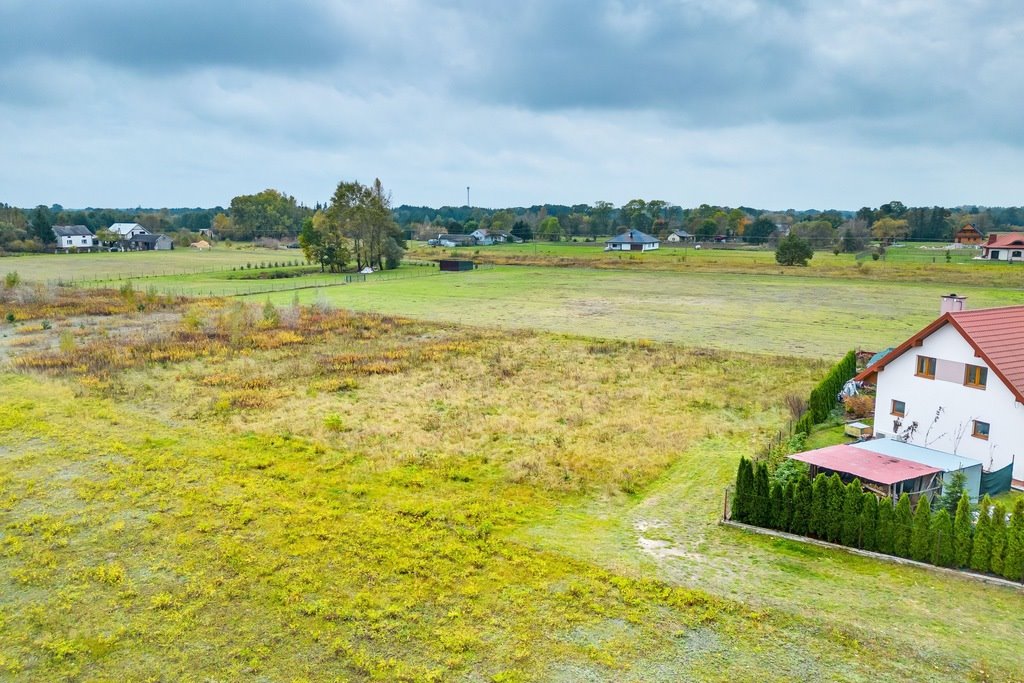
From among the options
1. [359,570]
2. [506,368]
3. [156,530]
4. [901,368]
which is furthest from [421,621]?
[506,368]

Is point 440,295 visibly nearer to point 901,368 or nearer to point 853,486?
point 901,368

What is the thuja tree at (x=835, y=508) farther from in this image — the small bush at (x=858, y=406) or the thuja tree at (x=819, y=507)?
the small bush at (x=858, y=406)

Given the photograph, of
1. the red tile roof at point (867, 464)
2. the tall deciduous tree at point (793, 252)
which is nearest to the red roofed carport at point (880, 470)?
the red tile roof at point (867, 464)

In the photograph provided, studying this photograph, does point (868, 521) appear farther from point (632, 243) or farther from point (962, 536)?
point (632, 243)

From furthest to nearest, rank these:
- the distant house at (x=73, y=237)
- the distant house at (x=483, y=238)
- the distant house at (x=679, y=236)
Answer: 1. the distant house at (x=679, y=236)
2. the distant house at (x=483, y=238)
3. the distant house at (x=73, y=237)

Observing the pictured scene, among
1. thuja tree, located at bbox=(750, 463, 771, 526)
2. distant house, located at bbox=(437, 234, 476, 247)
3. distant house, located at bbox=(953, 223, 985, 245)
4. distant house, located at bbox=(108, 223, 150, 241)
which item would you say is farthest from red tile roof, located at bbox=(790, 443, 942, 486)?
distant house, located at bbox=(108, 223, 150, 241)

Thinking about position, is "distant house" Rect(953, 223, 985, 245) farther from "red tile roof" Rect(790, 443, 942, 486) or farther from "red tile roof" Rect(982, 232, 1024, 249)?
"red tile roof" Rect(790, 443, 942, 486)

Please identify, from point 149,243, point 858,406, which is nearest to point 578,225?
point 149,243
